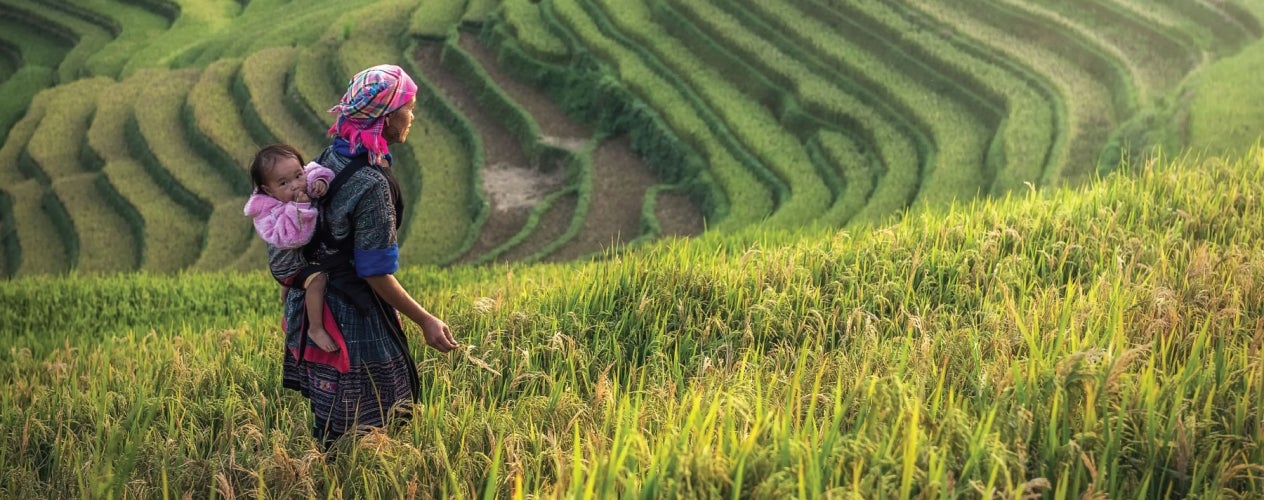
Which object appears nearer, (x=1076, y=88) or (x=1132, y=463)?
(x=1132, y=463)

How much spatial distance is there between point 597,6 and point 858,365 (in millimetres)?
18485

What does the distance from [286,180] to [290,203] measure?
76 millimetres

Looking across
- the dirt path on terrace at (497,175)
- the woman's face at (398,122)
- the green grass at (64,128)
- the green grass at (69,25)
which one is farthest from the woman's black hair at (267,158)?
the green grass at (69,25)

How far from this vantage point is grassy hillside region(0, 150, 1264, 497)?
8.65 feet

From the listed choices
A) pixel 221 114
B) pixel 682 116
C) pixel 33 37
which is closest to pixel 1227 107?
pixel 682 116

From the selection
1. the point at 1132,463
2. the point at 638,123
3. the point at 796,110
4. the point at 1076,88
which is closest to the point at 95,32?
the point at 638,123

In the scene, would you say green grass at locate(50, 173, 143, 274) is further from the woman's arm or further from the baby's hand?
the woman's arm

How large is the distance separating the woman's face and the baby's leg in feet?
1.73

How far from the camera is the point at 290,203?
3.39 meters

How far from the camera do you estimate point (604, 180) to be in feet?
58.2

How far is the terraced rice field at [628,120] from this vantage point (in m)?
15.0

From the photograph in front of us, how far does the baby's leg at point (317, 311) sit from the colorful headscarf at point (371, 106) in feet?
1.47

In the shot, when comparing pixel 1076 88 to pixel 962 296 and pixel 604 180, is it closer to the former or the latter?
pixel 604 180

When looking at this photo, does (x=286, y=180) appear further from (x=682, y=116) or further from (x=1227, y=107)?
(x=682, y=116)
